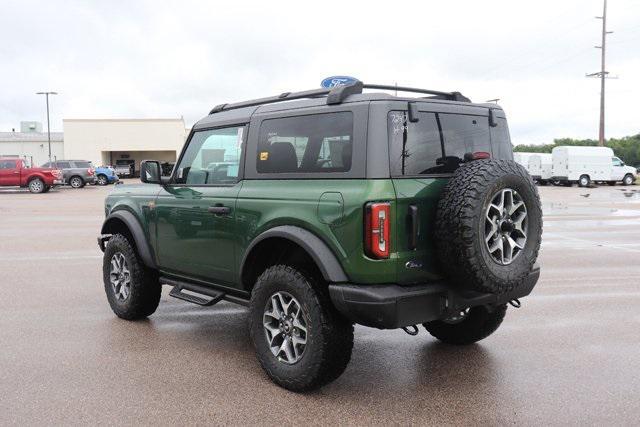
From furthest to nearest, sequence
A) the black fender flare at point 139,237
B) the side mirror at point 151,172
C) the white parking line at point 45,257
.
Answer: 1. the white parking line at point 45,257
2. the black fender flare at point 139,237
3. the side mirror at point 151,172

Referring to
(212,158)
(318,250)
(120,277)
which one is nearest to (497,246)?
(318,250)

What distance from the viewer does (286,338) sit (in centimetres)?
423

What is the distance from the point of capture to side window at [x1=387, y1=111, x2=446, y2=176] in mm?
3924

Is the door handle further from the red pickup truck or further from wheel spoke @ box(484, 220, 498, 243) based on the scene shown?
the red pickup truck

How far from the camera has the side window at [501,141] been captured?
4.70 metres

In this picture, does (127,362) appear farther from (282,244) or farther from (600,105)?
(600,105)

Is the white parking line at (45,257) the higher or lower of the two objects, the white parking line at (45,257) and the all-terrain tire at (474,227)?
the lower

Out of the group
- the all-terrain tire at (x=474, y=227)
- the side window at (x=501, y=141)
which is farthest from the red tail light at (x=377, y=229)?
the side window at (x=501, y=141)

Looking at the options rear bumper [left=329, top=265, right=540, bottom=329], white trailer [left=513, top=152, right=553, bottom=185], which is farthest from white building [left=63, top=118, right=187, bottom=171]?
rear bumper [left=329, top=265, right=540, bottom=329]

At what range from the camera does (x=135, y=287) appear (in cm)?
584

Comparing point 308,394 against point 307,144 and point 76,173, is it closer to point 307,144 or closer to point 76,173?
point 307,144

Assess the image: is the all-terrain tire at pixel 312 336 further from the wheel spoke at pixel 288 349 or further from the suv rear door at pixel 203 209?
the suv rear door at pixel 203 209

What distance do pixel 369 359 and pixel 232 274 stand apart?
1291 millimetres

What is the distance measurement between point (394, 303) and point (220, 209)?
5.62 ft
